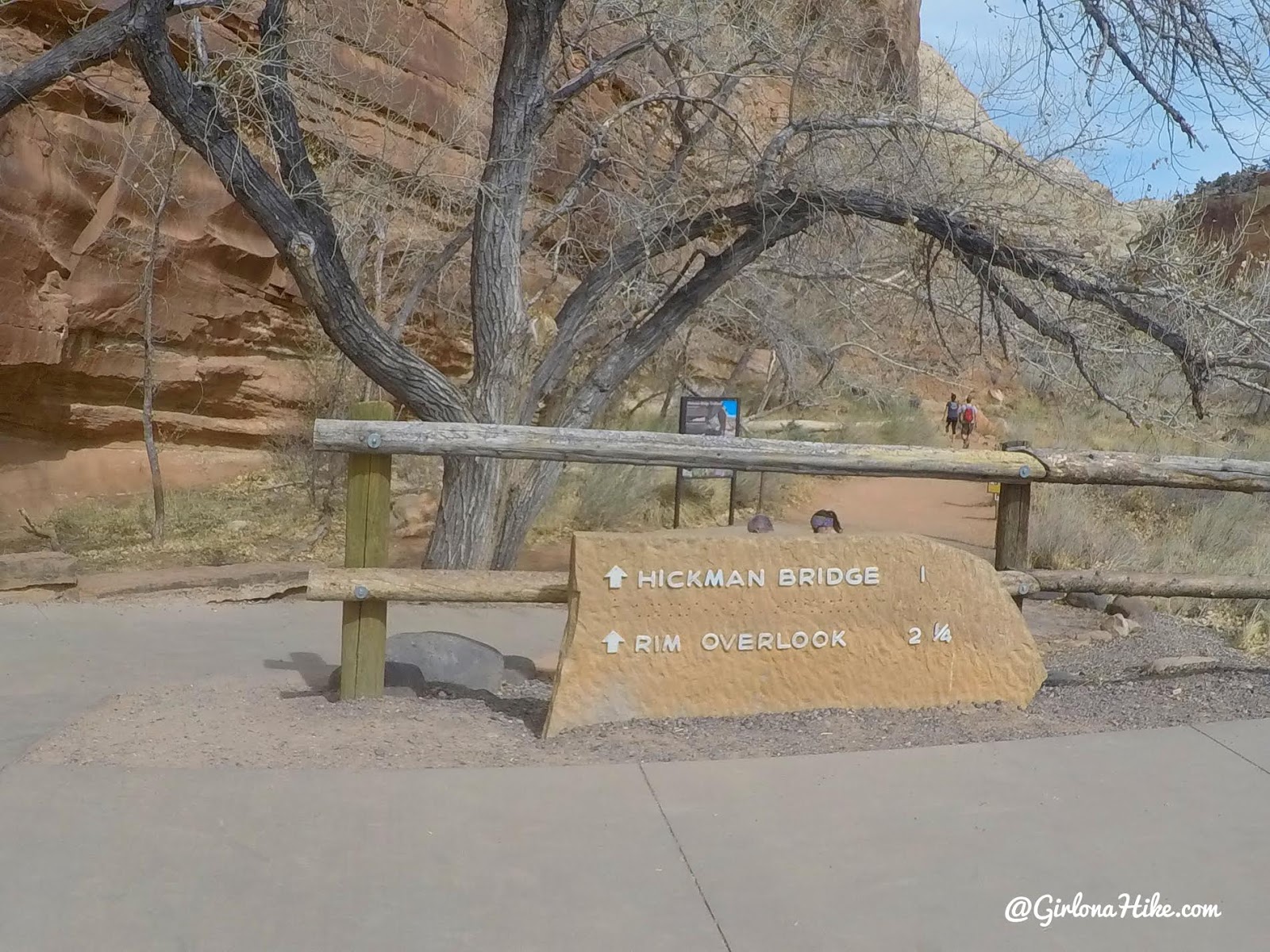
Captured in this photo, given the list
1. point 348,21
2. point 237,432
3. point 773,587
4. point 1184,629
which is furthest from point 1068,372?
point 237,432

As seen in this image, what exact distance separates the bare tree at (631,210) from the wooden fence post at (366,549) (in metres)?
2.80

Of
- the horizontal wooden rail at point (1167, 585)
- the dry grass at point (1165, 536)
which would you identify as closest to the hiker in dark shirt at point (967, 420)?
the dry grass at point (1165, 536)

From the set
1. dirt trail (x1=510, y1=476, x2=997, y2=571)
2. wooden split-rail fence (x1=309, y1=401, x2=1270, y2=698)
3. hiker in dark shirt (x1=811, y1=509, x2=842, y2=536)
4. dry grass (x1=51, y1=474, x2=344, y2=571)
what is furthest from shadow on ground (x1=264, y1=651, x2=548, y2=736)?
dirt trail (x1=510, y1=476, x2=997, y2=571)

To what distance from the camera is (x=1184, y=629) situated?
8523 mm

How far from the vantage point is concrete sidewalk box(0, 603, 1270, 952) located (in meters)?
3.04

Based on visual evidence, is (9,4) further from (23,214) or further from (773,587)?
(773,587)

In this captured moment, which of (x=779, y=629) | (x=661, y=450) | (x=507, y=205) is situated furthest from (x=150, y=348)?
(x=779, y=629)

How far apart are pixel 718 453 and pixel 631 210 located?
3969 millimetres

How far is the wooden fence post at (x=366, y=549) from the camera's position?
4.77 meters

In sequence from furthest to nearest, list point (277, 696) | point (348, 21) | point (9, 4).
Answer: point (348, 21), point (9, 4), point (277, 696)

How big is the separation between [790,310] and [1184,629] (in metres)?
7.57

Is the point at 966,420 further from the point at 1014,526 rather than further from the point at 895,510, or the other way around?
the point at 1014,526

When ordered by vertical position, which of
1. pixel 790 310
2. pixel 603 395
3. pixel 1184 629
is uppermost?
pixel 790 310

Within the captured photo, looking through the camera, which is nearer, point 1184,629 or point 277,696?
point 277,696
